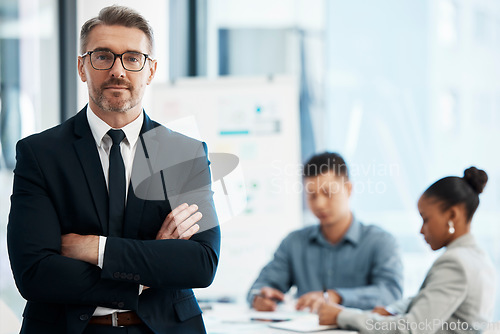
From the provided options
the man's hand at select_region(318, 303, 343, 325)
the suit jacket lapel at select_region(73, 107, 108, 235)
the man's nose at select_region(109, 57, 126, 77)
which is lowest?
the man's hand at select_region(318, 303, 343, 325)

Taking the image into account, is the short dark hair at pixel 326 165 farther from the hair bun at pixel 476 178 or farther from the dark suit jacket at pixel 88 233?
the dark suit jacket at pixel 88 233

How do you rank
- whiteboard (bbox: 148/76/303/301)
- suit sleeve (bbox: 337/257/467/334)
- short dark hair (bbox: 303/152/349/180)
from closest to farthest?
1. suit sleeve (bbox: 337/257/467/334)
2. short dark hair (bbox: 303/152/349/180)
3. whiteboard (bbox: 148/76/303/301)

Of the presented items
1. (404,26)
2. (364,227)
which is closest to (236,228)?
(364,227)

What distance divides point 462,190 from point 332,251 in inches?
47.5

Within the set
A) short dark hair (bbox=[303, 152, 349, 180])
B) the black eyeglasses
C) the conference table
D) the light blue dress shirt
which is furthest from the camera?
short dark hair (bbox=[303, 152, 349, 180])

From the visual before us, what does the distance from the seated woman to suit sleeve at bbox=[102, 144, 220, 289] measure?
0.85 meters

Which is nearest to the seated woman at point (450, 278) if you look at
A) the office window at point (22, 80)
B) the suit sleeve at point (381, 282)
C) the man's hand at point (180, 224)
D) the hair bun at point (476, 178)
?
the hair bun at point (476, 178)

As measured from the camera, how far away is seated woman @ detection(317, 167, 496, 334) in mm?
2154

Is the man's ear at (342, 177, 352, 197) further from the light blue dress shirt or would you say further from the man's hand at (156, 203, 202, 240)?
the man's hand at (156, 203, 202, 240)

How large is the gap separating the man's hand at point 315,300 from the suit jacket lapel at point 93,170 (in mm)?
1397

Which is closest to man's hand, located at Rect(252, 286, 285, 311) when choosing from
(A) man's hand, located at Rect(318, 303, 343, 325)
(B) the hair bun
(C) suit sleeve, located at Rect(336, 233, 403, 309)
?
(C) suit sleeve, located at Rect(336, 233, 403, 309)

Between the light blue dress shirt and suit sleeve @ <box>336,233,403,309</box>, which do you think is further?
the light blue dress shirt

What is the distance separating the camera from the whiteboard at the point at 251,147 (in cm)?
438

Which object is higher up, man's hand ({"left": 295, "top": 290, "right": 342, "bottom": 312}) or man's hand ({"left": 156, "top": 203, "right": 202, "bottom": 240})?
man's hand ({"left": 156, "top": 203, "right": 202, "bottom": 240})
